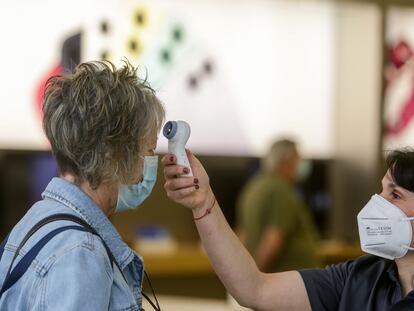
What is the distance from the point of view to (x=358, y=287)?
2.28 m

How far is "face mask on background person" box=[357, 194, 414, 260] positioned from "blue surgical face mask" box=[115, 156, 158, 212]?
2.09ft

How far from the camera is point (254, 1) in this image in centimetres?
751

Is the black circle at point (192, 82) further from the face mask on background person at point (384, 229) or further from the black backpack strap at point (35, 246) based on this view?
the black backpack strap at point (35, 246)

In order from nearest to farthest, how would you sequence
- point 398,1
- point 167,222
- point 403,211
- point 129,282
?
point 129,282 → point 403,211 → point 167,222 → point 398,1

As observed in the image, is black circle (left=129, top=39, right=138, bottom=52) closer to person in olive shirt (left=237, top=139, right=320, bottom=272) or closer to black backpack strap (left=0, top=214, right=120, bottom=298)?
person in olive shirt (left=237, top=139, right=320, bottom=272)

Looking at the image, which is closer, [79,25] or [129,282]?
[129,282]

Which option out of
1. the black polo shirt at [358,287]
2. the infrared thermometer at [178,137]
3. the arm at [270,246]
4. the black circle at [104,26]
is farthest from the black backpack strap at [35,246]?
the black circle at [104,26]

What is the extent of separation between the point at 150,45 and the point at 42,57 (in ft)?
3.24

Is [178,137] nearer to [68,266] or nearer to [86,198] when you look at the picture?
[86,198]

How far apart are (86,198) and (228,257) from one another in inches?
23.3

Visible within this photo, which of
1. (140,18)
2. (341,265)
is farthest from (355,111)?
(341,265)

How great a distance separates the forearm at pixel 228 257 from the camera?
2289 mm

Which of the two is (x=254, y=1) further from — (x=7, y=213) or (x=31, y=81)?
(x=7, y=213)

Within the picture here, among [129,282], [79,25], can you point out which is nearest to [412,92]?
[79,25]
